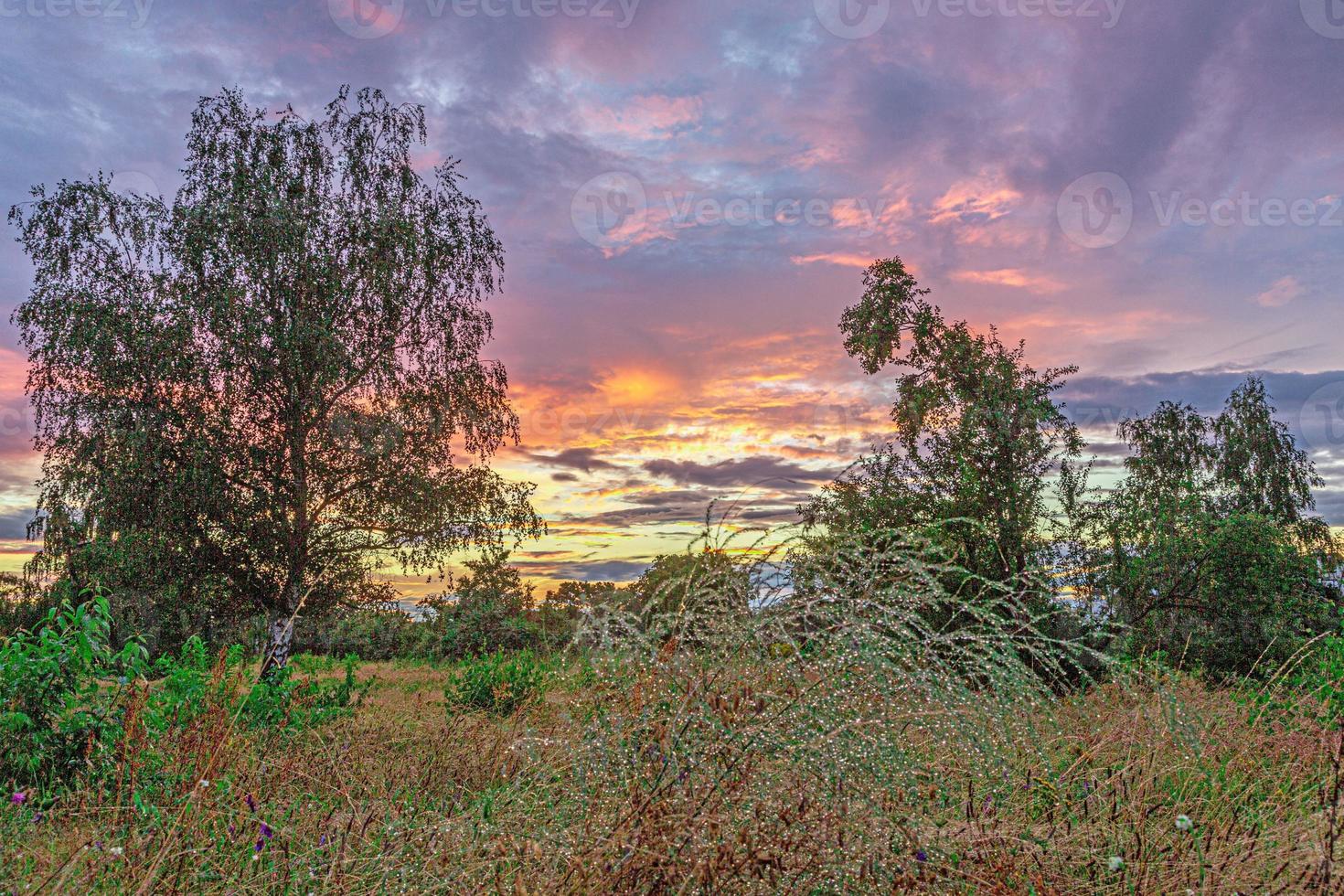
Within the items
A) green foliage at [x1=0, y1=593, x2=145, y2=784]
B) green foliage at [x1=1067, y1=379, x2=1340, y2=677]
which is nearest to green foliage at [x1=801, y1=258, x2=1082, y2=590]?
green foliage at [x1=1067, y1=379, x2=1340, y2=677]

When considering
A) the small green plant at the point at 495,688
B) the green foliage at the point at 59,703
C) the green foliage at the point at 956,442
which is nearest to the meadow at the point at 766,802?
the green foliage at the point at 59,703

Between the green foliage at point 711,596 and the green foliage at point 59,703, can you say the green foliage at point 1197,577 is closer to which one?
the green foliage at point 711,596

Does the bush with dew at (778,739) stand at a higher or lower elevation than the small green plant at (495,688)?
higher

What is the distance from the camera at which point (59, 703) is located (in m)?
4.74

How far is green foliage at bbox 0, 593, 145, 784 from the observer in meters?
4.55

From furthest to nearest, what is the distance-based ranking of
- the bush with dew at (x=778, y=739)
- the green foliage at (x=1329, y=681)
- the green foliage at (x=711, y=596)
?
the green foliage at (x=1329, y=681) < the green foliage at (x=711, y=596) < the bush with dew at (x=778, y=739)

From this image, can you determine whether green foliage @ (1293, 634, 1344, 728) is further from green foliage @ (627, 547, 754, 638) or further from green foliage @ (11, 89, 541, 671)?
green foliage @ (11, 89, 541, 671)

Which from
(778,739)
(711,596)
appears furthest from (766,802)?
(711,596)

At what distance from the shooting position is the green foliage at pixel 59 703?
4.55 metres

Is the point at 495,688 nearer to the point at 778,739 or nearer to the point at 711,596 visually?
the point at 711,596

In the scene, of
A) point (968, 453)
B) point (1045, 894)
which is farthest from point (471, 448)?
point (1045, 894)

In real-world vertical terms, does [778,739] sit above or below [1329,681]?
above

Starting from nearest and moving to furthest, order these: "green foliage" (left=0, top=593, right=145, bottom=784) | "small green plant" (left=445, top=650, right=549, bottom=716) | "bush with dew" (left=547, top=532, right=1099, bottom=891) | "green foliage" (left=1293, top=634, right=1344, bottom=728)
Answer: "bush with dew" (left=547, top=532, right=1099, bottom=891) → "green foliage" (left=0, top=593, right=145, bottom=784) → "green foliage" (left=1293, top=634, right=1344, bottom=728) → "small green plant" (left=445, top=650, right=549, bottom=716)

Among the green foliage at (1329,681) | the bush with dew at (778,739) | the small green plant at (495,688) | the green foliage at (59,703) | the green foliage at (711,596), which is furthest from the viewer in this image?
the small green plant at (495,688)
